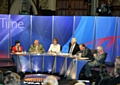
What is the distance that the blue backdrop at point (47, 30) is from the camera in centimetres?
1259

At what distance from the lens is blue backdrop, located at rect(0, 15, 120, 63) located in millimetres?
12594

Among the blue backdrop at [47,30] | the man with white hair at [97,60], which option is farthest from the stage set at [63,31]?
the man with white hair at [97,60]

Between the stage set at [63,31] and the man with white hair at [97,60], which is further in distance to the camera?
the stage set at [63,31]

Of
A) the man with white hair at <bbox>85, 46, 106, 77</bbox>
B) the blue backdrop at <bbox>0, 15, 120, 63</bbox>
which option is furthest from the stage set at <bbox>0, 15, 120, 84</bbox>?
the man with white hair at <bbox>85, 46, 106, 77</bbox>

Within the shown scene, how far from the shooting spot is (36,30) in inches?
516

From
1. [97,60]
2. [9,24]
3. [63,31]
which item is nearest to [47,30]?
[63,31]

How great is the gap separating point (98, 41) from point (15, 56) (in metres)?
3.73

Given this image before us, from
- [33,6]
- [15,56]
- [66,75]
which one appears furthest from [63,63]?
[33,6]

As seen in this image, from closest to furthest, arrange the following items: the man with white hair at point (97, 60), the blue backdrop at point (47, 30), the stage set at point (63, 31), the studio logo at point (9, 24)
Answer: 1. the man with white hair at point (97, 60)
2. the stage set at point (63, 31)
3. the blue backdrop at point (47, 30)
4. the studio logo at point (9, 24)

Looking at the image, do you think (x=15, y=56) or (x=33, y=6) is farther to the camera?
(x=33, y=6)

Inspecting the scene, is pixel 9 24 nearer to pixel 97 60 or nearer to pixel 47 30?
pixel 47 30

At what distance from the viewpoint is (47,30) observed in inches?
515

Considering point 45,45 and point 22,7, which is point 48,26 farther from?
point 22,7

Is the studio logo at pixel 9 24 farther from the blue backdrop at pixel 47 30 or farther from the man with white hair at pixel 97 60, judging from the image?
the man with white hair at pixel 97 60
